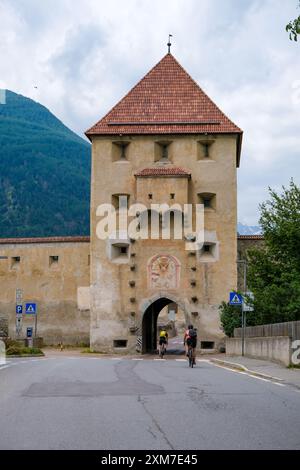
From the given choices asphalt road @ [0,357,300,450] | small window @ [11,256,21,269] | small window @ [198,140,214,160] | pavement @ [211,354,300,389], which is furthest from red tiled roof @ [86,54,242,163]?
asphalt road @ [0,357,300,450]

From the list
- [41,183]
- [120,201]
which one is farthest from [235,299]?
[41,183]

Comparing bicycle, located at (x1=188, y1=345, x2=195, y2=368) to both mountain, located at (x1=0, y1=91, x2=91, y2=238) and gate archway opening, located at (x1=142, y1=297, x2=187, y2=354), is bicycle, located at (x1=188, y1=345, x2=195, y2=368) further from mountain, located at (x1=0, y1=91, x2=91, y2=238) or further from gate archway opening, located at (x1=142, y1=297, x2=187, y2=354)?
mountain, located at (x1=0, y1=91, x2=91, y2=238)

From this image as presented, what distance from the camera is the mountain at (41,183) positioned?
144000 millimetres

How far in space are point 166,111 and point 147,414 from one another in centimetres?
3886

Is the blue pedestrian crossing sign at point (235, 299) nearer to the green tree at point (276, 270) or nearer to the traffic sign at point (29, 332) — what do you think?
the green tree at point (276, 270)

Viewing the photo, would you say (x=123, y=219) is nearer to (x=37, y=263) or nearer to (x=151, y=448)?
(x=37, y=263)

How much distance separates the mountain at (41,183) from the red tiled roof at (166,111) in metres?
86.7

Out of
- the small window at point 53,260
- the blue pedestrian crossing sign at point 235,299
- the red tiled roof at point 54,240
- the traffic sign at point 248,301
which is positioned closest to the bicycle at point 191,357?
the traffic sign at point 248,301

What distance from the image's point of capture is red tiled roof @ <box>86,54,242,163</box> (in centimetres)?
4725

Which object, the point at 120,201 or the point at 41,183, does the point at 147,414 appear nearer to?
the point at 120,201

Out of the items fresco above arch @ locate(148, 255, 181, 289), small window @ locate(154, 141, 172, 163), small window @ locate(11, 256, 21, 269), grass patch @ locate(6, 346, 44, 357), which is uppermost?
small window @ locate(154, 141, 172, 163)

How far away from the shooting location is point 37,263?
5006 centimetres

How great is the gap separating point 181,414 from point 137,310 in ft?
115

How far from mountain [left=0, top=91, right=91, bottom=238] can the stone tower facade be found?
8882cm
